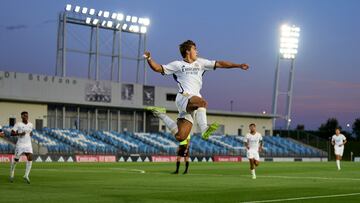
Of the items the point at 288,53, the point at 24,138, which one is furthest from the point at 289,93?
the point at 24,138

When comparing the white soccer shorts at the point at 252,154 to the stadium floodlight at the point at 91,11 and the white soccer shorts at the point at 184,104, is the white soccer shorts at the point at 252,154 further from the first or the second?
the stadium floodlight at the point at 91,11

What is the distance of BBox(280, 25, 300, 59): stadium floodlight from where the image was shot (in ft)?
275

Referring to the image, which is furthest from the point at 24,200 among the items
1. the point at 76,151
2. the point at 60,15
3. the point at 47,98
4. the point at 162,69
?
the point at 60,15

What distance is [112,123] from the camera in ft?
229

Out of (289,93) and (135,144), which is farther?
(289,93)

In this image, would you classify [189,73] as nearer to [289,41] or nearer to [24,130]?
[24,130]

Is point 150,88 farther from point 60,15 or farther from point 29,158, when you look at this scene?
point 29,158

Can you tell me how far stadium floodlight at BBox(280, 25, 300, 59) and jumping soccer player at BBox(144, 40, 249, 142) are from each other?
2737 inches

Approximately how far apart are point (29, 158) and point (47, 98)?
1587 inches

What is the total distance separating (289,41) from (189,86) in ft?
236

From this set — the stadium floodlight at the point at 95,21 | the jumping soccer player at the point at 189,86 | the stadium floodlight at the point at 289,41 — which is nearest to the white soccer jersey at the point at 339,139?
the jumping soccer player at the point at 189,86

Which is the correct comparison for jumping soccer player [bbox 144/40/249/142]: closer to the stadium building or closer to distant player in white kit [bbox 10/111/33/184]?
distant player in white kit [bbox 10/111/33/184]

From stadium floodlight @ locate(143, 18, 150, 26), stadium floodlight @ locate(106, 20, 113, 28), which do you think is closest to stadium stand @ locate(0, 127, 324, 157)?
stadium floodlight @ locate(106, 20, 113, 28)

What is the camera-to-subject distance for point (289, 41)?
281 feet
